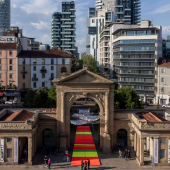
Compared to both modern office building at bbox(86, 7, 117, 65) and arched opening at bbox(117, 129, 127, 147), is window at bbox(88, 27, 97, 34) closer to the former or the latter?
modern office building at bbox(86, 7, 117, 65)

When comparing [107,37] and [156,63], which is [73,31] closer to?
A: [107,37]

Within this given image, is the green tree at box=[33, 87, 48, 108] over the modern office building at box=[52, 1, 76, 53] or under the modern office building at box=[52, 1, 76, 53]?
A: under

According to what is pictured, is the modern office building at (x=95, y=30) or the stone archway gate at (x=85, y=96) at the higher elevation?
the modern office building at (x=95, y=30)

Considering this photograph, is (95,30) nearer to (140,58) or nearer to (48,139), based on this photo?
(140,58)

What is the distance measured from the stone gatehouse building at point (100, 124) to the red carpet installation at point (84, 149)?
77.8 inches

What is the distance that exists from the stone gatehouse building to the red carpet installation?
1.98 m

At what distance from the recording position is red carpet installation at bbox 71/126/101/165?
139 feet

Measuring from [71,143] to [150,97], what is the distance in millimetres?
51241

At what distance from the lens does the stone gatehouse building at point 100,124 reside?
40.0 metres

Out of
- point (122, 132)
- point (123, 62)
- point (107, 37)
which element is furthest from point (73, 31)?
point (122, 132)

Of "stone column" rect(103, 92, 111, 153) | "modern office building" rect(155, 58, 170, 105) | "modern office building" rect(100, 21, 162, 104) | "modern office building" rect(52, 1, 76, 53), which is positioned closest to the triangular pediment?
"stone column" rect(103, 92, 111, 153)

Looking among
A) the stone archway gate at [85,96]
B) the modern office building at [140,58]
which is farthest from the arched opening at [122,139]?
the modern office building at [140,58]

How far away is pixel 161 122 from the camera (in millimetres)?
40031

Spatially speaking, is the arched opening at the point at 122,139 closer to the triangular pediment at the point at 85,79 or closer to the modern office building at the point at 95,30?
the triangular pediment at the point at 85,79
